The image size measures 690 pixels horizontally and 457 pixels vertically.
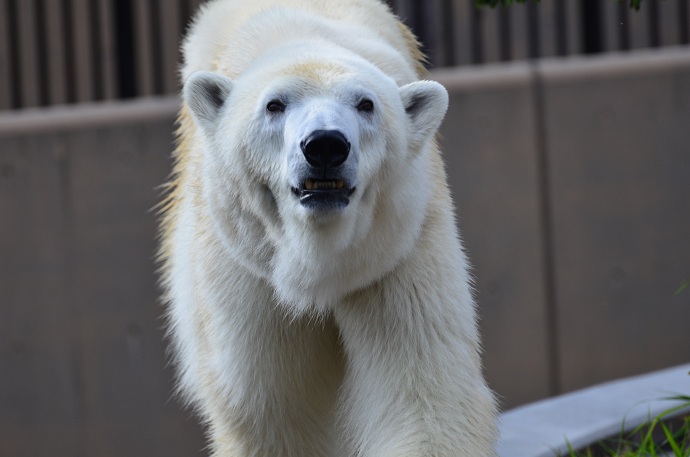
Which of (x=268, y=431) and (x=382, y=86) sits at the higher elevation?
(x=382, y=86)

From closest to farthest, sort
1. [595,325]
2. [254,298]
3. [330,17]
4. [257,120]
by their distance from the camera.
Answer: [257,120] → [254,298] → [330,17] → [595,325]

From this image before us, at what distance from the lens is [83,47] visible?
22.8 feet

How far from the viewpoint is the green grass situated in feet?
13.3

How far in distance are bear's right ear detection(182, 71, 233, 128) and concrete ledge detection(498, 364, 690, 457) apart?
1449 mm

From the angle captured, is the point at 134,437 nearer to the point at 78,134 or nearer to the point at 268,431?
the point at 78,134

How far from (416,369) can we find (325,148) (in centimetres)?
71

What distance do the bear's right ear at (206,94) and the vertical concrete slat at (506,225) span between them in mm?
3231

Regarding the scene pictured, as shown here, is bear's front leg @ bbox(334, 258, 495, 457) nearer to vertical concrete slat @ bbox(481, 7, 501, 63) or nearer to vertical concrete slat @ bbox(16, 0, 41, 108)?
vertical concrete slat @ bbox(481, 7, 501, 63)

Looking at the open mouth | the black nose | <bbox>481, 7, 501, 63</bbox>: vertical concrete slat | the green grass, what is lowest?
the green grass

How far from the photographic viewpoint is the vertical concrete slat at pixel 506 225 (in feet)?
22.2

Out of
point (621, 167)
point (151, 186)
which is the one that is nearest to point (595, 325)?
point (621, 167)

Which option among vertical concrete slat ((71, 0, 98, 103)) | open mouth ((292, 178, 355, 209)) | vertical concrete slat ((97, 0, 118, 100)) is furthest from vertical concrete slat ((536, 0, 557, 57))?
open mouth ((292, 178, 355, 209))

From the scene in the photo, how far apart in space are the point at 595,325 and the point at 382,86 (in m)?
3.60

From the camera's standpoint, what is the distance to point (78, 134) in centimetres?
694
